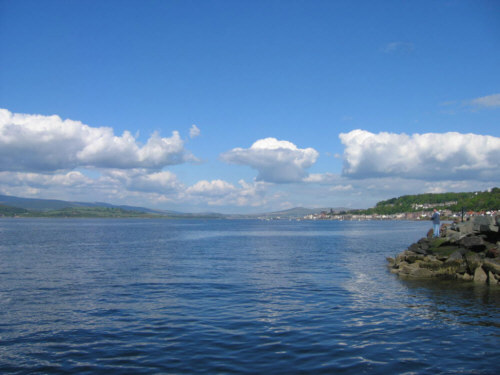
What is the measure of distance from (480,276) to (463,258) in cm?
435

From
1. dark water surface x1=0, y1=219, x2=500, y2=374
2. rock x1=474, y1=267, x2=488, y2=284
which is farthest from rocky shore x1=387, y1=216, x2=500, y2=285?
dark water surface x1=0, y1=219, x2=500, y2=374

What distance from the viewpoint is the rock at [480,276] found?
2969 cm

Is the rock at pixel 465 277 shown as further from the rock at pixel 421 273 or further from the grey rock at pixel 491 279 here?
the rock at pixel 421 273

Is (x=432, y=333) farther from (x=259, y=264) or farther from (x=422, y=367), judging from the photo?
(x=259, y=264)

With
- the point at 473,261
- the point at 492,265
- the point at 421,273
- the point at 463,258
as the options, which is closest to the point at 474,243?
the point at 463,258

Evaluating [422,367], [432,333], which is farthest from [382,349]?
[432,333]

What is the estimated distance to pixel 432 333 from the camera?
17.6m

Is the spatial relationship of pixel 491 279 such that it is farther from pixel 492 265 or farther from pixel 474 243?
pixel 474 243

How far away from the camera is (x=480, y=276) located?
98.2 feet

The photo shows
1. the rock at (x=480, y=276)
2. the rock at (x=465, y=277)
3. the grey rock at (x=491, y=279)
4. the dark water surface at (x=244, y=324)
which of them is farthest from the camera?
the rock at (x=465, y=277)

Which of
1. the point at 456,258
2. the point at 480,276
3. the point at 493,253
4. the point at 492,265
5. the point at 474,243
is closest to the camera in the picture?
the point at 492,265

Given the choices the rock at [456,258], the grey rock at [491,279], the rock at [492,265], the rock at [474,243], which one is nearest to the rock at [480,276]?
the grey rock at [491,279]

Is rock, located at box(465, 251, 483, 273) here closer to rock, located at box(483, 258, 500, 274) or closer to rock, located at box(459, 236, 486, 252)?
rock, located at box(483, 258, 500, 274)

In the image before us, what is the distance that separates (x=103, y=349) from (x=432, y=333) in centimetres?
1345
